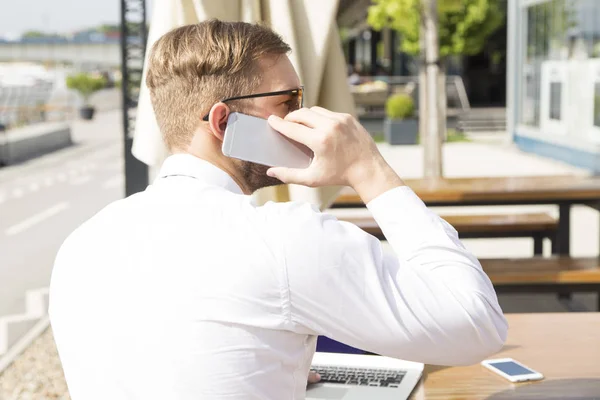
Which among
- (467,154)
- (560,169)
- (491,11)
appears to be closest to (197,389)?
(560,169)

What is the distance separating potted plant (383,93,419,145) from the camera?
19.8 m

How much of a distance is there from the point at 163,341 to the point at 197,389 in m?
0.09

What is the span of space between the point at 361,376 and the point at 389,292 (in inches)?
30.9

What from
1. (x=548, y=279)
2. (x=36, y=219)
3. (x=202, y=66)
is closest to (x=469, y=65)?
(x=36, y=219)

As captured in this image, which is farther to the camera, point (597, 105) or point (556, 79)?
point (556, 79)

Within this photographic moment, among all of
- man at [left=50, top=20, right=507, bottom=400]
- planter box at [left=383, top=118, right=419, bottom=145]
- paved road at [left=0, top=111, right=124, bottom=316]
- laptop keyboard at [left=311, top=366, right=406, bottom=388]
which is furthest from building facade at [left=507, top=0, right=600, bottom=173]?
man at [left=50, top=20, right=507, bottom=400]

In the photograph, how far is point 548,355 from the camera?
220 cm

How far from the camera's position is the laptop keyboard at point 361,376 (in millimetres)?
2031

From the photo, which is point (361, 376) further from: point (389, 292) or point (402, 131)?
point (402, 131)

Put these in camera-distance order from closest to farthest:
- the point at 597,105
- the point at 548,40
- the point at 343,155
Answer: the point at 343,155 < the point at 597,105 < the point at 548,40

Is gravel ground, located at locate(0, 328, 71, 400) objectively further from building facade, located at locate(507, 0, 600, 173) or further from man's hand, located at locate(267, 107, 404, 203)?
building facade, located at locate(507, 0, 600, 173)

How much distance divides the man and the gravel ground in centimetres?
325

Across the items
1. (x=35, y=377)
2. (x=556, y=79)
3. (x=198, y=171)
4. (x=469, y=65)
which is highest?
(x=469, y=65)

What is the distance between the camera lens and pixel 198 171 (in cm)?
154
